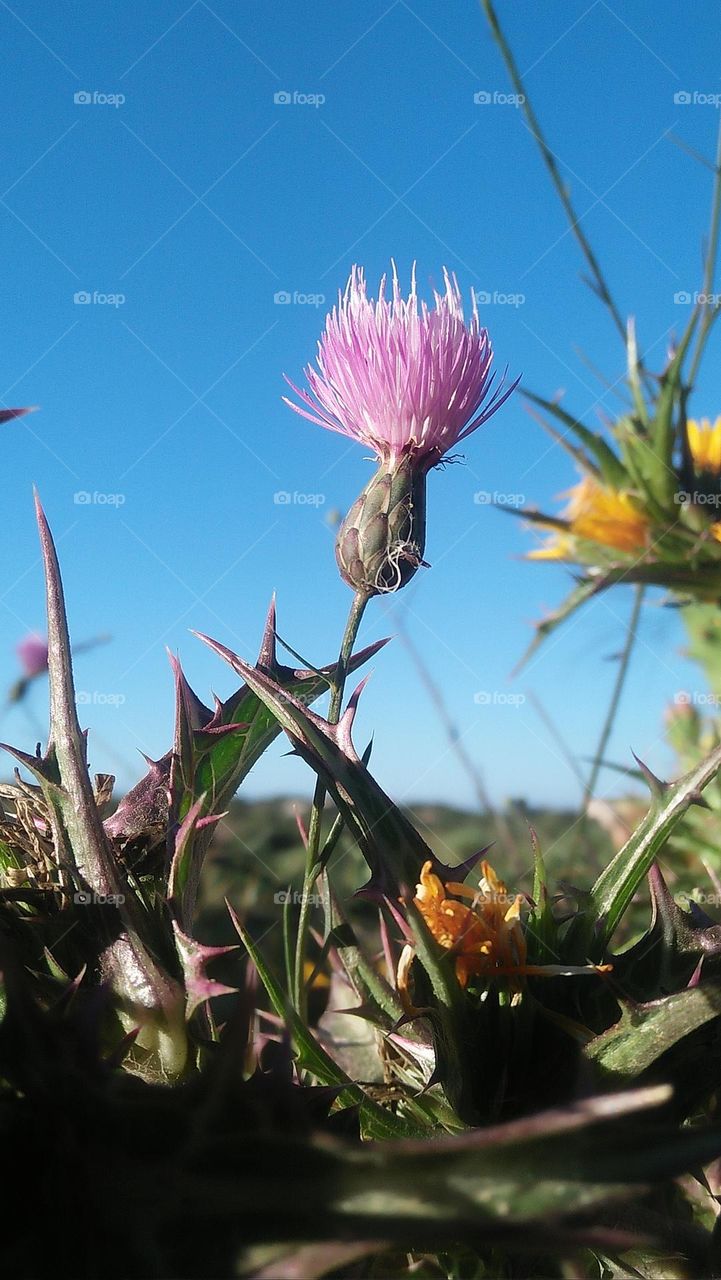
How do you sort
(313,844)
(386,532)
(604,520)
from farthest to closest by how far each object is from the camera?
(604,520)
(386,532)
(313,844)

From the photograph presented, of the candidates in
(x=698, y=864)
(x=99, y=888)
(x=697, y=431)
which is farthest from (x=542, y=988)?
(x=697, y=431)

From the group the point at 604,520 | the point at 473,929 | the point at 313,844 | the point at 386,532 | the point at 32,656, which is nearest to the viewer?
the point at 473,929

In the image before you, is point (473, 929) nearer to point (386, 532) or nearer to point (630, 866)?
point (630, 866)

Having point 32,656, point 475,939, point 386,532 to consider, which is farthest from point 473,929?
point 32,656

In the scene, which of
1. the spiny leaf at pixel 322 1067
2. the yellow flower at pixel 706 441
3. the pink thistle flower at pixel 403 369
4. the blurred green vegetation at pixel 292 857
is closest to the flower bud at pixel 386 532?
the pink thistle flower at pixel 403 369

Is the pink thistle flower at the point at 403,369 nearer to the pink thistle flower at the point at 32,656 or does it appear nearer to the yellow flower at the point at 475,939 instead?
the yellow flower at the point at 475,939

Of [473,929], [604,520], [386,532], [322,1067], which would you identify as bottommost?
[322,1067]
